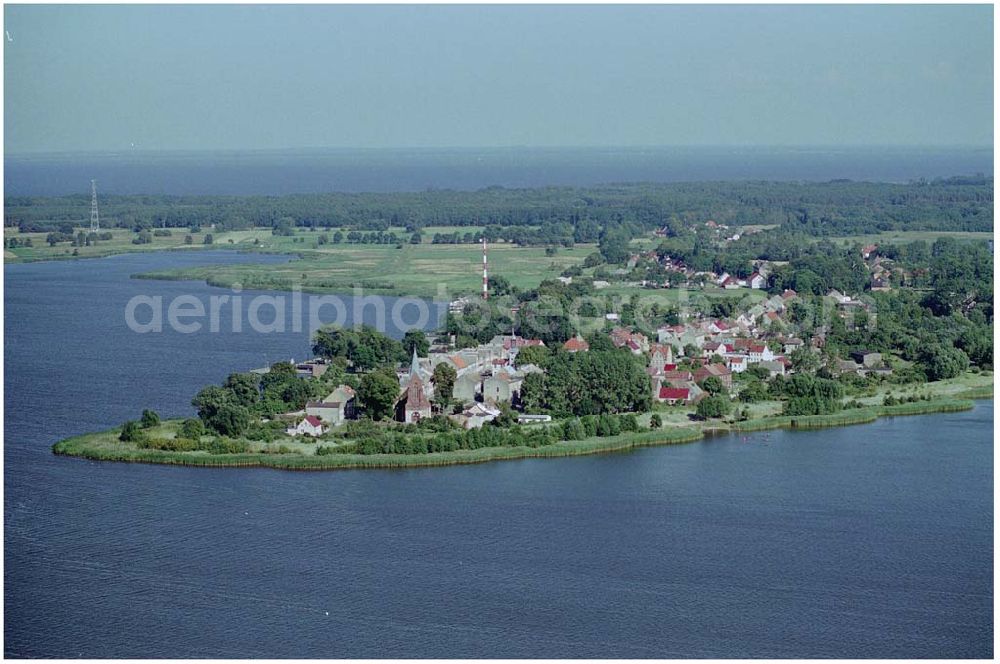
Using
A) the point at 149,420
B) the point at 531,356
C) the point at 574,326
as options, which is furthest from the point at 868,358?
the point at 149,420

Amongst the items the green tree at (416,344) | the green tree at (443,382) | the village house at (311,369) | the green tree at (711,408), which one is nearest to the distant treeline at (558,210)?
the green tree at (416,344)

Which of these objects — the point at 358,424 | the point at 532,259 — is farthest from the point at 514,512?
the point at 532,259

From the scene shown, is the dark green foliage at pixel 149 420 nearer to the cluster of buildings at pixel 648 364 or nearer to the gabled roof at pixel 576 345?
the cluster of buildings at pixel 648 364

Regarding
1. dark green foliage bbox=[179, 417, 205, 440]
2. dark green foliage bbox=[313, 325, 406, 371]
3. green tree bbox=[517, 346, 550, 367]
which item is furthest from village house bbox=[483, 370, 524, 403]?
dark green foliage bbox=[179, 417, 205, 440]

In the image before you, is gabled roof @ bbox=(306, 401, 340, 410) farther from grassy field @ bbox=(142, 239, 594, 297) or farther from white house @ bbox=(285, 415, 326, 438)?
grassy field @ bbox=(142, 239, 594, 297)

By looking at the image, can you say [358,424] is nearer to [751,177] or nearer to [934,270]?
[934,270]
